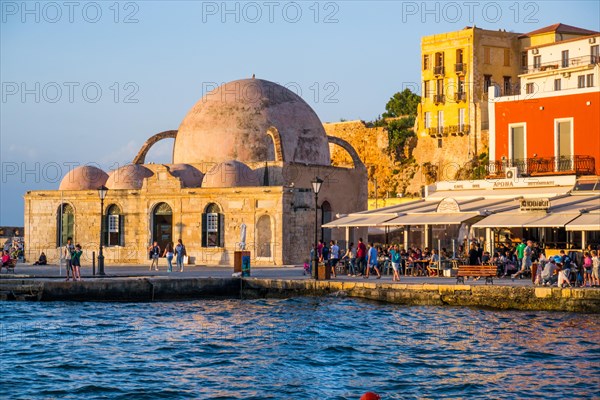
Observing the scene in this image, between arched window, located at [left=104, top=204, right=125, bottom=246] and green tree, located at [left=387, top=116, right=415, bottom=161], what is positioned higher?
green tree, located at [left=387, top=116, right=415, bottom=161]

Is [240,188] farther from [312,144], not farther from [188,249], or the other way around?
[312,144]

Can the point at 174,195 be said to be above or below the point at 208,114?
below

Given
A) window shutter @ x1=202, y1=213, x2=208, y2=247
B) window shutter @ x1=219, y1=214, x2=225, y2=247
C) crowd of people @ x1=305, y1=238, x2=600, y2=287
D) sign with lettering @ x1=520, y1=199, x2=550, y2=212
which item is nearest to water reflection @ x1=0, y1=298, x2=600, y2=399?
crowd of people @ x1=305, y1=238, x2=600, y2=287

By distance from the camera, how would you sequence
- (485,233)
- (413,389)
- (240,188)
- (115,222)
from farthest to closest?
(115,222) → (240,188) → (485,233) → (413,389)

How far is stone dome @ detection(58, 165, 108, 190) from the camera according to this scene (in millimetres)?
42938

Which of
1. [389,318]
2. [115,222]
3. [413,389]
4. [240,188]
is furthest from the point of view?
[115,222]


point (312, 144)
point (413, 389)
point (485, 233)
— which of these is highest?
point (312, 144)

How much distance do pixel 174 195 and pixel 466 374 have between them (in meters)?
22.8

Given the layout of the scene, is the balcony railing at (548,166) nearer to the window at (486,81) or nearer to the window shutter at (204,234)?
the window shutter at (204,234)

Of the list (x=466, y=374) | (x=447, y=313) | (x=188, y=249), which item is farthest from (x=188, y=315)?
(x=188, y=249)

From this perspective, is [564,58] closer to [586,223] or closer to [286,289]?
[586,223]

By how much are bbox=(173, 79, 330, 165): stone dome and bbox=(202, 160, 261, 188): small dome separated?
6.83 ft

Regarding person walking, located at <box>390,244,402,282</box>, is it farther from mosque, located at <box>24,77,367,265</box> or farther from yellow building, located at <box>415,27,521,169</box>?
yellow building, located at <box>415,27,521,169</box>

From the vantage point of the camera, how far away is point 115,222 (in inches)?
1629
